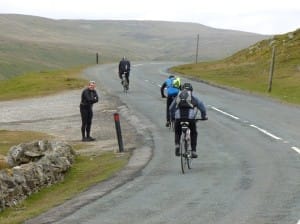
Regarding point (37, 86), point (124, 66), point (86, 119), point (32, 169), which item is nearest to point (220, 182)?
point (32, 169)

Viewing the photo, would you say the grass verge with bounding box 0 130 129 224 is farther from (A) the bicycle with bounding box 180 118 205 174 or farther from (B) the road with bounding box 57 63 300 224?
(A) the bicycle with bounding box 180 118 205 174

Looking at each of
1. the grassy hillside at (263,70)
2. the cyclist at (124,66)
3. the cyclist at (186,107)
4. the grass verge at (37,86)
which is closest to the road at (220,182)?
the cyclist at (186,107)

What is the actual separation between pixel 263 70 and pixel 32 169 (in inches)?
1670

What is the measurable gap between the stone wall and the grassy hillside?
750 inches

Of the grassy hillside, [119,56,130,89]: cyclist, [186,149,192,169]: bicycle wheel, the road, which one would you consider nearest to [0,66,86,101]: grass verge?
[119,56,130,89]: cyclist

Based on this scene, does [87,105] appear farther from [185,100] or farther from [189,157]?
[185,100]

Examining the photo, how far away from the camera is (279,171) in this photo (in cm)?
1420

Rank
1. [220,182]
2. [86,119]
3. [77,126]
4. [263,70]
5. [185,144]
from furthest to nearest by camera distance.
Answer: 1. [263,70]
2. [77,126]
3. [86,119]
4. [185,144]
5. [220,182]

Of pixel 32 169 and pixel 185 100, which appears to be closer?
pixel 32 169

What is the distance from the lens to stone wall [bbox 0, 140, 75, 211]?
12.9 meters

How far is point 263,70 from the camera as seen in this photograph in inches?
2159

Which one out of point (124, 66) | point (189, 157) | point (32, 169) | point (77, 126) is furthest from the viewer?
point (124, 66)

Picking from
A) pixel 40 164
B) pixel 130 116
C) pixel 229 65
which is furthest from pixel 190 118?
pixel 229 65

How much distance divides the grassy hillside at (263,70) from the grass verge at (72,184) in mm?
18065
